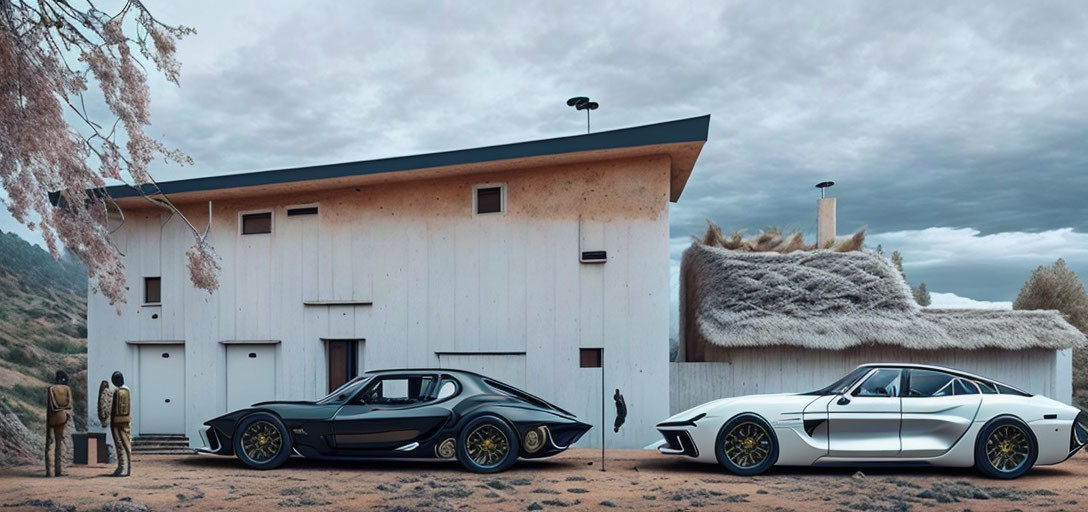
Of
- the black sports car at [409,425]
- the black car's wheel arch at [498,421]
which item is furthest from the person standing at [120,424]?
the black car's wheel arch at [498,421]

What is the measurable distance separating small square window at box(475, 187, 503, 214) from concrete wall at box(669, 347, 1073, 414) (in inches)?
164

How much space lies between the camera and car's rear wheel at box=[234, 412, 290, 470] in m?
11.2

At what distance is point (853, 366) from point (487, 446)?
7153mm

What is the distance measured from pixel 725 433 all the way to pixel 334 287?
26.2ft

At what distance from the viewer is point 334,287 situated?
51.4 feet

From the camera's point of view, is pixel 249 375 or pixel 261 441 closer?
pixel 261 441

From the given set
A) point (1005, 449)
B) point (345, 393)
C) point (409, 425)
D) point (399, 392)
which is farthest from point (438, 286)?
point (1005, 449)

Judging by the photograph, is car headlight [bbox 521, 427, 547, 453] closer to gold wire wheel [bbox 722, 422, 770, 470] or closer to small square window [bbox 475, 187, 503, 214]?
gold wire wheel [bbox 722, 422, 770, 470]

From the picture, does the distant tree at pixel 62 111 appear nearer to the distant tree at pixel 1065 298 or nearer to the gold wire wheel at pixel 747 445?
the gold wire wheel at pixel 747 445

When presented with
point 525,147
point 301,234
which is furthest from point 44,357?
point 525,147

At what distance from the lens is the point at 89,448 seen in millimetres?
12859

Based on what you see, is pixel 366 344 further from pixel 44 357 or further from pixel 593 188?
pixel 44 357

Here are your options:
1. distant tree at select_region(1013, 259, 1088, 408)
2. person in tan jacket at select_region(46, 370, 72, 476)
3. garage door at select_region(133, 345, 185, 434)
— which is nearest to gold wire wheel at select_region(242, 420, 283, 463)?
person in tan jacket at select_region(46, 370, 72, 476)

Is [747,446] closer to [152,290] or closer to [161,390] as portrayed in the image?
[161,390]
